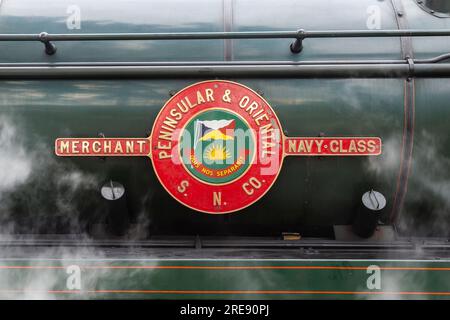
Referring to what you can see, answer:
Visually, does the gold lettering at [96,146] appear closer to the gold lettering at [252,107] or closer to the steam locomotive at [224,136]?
the steam locomotive at [224,136]

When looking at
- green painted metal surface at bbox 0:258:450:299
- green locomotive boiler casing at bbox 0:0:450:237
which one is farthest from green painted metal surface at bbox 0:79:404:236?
green painted metal surface at bbox 0:258:450:299

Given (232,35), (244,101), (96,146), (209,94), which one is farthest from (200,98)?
(96,146)

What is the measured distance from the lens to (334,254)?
3.49 m

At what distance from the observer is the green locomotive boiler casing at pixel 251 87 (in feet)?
11.6

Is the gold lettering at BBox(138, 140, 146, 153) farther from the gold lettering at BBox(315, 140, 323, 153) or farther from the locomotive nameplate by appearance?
the gold lettering at BBox(315, 140, 323, 153)

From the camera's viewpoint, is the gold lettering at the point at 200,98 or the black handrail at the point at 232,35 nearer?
the black handrail at the point at 232,35


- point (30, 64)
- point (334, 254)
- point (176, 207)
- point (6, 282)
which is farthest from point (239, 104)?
point (6, 282)

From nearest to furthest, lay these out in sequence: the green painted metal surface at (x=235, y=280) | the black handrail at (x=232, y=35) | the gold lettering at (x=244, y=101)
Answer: the green painted metal surface at (x=235, y=280)
the black handrail at (x=232, y=35)
the gold lettering at (x=244, y=101)

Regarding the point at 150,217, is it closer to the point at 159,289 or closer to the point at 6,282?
the point at 159,289

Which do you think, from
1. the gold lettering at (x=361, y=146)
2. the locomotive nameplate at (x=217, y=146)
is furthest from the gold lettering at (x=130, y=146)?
the gold lettering at (x=361, y=146)

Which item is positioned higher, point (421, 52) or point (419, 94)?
point (421, 52)

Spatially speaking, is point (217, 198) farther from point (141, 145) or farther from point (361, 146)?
point (361, 146)
